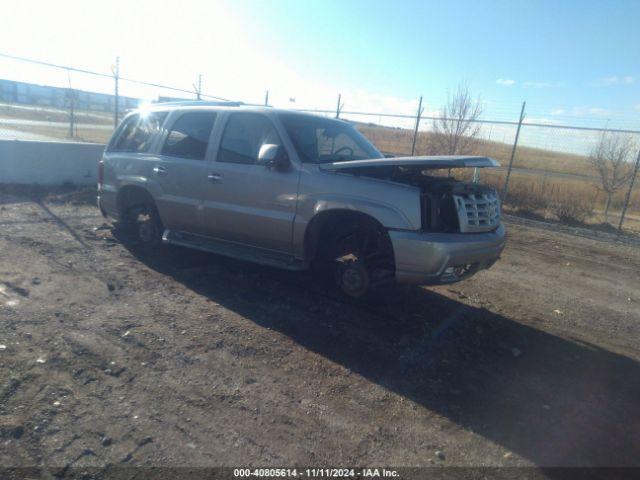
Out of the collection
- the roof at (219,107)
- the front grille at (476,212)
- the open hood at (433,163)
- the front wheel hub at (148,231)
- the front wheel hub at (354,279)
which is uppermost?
the roof at (219,107)

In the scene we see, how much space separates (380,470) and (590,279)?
543cm

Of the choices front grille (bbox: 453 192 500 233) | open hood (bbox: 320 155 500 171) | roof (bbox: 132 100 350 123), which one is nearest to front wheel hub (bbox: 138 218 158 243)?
roof (bbox: 132 100 350 123)

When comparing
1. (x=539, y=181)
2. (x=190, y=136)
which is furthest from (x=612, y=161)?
(x=190, y=136)

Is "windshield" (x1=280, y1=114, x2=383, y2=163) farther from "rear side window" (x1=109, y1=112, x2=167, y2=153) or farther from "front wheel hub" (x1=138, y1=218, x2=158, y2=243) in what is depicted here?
"front wheel hub" (x1=138, y1=218, x2=158, y2=243)

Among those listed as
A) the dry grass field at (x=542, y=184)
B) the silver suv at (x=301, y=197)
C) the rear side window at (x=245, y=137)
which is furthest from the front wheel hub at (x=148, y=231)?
the dry grass field at (x=542, y=184)

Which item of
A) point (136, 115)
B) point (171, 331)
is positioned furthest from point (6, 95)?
point (171, 331)

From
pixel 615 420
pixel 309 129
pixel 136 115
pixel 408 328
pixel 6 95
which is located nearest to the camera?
pixel 615 420

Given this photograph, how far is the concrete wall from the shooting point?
9258mm

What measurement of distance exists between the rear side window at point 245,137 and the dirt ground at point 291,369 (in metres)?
1.40

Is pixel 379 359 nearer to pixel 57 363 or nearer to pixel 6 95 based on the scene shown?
pixel 57 363

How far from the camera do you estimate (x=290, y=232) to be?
15.3ft

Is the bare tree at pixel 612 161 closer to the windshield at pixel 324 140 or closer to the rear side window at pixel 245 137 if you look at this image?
the windshield at pixel 324 140

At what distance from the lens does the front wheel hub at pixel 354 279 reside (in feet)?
14.9

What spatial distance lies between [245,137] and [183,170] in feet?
3.00
